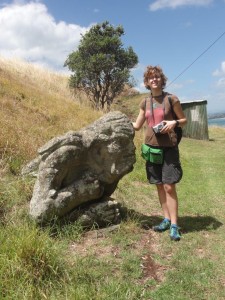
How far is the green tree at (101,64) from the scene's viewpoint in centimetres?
2303

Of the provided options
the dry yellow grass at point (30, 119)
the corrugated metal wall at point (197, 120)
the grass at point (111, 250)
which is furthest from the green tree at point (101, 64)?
the grass at point (111, 250)

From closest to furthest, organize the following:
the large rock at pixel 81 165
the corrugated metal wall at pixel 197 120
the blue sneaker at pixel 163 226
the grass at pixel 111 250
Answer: the grass at pixel 111 250, the large rock at pixel 81 165, the blue sneaker at pixel 163 226, the corrugated metal wall at pixel 197 120

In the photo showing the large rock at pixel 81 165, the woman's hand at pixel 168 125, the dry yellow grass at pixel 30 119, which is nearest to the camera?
A: the large rock at pixel 81 165

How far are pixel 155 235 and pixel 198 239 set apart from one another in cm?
57

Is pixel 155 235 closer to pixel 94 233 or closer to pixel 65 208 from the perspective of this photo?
pixel 94 233

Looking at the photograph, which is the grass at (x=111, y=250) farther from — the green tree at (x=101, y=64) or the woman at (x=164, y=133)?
the green tree at (x=101, y=64)

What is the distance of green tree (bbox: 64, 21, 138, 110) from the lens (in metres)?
23.0

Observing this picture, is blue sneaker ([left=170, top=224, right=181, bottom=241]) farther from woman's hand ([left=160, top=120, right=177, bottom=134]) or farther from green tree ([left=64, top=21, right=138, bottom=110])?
green tree ([left=64, top=21, right=138, bottom=110])

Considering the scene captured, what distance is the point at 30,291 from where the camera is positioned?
11.2 feet

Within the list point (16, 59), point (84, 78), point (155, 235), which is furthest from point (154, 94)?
point (16, 59)

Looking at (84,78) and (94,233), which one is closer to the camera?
(94,233)

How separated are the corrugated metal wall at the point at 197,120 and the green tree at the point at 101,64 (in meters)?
4.54

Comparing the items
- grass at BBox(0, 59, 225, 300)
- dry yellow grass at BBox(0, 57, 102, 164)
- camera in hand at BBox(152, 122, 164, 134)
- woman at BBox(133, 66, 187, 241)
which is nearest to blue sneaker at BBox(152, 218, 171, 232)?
woman at BBox(133, 66, 187, 241)

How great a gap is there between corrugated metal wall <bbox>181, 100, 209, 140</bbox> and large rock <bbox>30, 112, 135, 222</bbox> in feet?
53.0
